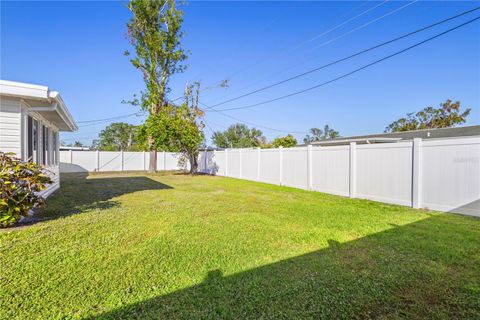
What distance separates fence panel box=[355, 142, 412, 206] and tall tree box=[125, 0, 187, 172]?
14463 mm

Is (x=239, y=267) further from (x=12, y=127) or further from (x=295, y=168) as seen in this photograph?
(x=295, y=168)

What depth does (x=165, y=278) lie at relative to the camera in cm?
271

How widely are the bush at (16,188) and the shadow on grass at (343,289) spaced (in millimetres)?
3555

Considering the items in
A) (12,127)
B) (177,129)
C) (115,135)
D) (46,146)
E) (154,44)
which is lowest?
(46,146)

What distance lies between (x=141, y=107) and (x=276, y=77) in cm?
1048

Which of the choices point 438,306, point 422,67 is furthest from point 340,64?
point 438,306

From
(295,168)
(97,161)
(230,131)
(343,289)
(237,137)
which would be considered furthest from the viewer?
(230,131)

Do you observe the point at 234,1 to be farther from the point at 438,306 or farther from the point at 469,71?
the point at 438,306

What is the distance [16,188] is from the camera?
4.31m

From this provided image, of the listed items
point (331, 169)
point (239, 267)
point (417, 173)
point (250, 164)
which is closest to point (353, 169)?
point (331, 169)

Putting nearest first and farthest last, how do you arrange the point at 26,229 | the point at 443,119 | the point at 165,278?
the point at 165,278
the point at 26,229
the point at 443,119

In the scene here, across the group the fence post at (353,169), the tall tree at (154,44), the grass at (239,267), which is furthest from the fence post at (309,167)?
the tall tree at (154,44)

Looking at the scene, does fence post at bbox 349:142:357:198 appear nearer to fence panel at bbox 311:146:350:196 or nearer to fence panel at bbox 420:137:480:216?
fence panel at bbox 311:146:350:196

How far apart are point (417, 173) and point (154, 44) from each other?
1827cm
